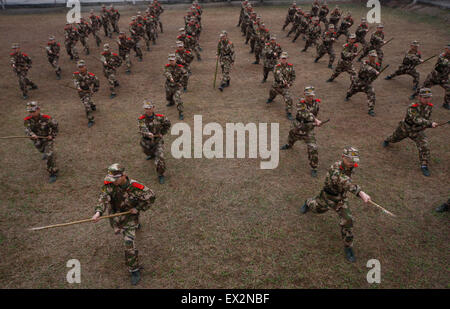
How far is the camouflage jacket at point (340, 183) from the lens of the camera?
16.5 ft

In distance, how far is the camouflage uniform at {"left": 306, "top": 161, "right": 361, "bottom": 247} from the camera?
5.04m

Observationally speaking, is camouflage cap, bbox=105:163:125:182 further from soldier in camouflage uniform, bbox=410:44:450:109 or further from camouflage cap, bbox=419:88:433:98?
soldier in camouflage uniform, bbox=410:44:450:109

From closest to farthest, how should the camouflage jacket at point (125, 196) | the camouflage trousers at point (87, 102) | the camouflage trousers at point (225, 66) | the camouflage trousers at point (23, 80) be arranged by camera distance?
the camouflage jacket at point (125, 196), the camouflage trousers at point (87, 102), the camouflage trousers at point (23, 80), the camouflage trousers at point (225, 66)

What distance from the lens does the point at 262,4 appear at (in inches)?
1113

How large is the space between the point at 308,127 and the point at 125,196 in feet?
16.2

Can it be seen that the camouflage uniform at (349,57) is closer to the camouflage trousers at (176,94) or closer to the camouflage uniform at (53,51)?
the camouflage trousers at (176,94)

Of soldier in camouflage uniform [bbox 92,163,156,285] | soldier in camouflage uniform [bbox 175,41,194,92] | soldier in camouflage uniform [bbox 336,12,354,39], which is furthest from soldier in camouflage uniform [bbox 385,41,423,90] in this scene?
soldier in camouflage uniform [bbox 92,163,156,285]

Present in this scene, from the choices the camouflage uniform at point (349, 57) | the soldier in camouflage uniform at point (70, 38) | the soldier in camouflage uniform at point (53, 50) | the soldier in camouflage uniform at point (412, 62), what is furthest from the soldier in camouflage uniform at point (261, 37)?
the soldier in camouflage uniform at point (70, 38)

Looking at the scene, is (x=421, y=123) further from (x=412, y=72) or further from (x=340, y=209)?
(x=412, y=72)

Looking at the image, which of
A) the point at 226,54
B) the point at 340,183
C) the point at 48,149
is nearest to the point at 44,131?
the point at 48,149

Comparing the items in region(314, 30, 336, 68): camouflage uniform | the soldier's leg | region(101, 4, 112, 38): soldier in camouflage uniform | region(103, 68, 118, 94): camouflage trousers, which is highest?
region(101, 4, 112, 38): soldier in camouflage uniform

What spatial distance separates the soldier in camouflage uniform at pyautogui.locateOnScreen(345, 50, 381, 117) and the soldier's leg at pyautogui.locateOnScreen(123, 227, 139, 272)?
9.27m

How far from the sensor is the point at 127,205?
491 cm

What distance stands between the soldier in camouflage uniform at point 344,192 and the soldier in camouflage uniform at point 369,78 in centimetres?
579
